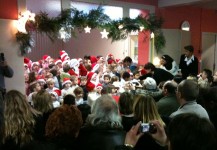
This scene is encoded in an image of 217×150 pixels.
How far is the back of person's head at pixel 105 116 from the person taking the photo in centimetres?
213

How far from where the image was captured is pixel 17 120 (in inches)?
81.0

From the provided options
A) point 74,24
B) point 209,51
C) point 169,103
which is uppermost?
point 74,24

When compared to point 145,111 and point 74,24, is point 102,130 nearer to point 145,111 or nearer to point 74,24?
point 145,111

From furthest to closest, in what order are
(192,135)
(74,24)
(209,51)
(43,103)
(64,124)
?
1. (209,51)
2. (74,24)
3. (43,103)
4. (64,124)
5. (192,135)

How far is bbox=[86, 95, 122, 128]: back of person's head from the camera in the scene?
213 cm

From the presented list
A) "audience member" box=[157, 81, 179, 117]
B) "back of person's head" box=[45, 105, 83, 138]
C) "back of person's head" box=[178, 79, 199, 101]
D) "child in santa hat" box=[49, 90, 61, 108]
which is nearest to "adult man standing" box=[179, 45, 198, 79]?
"audience member" box=[157, 81, 179, 117]

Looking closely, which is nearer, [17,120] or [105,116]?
[17,120]

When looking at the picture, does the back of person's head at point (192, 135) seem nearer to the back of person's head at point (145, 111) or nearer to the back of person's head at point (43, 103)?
the back of person's head at point (145, 111)

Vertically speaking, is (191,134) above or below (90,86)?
above

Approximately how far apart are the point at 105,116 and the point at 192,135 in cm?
117

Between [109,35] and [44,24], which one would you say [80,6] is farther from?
[44,24]

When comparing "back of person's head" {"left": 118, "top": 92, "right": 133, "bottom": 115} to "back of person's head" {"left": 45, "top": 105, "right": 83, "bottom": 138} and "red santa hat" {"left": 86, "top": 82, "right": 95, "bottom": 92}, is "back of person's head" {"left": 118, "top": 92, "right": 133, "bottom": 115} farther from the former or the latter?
"red santa hat" {"left": 86, "top": 82, "right": 95, "bottom": 92}

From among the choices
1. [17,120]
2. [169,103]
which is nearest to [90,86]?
[169,103]

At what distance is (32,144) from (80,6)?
4797 millimetres
